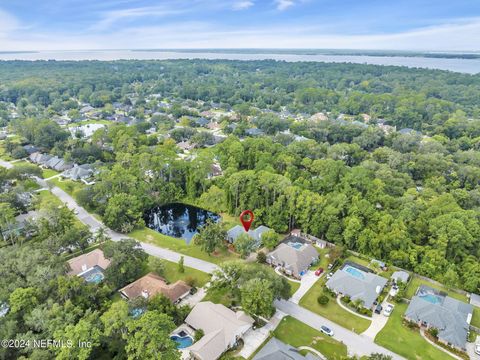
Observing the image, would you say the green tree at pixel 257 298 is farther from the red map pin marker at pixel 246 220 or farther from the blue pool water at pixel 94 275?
the blue pool water at pixel 94 275

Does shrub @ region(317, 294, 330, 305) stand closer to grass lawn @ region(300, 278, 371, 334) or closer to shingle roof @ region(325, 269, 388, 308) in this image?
grass lawn @ region(300, 278, 371, 334)

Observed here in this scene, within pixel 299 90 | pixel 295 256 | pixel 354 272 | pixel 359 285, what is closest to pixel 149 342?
pixel 295 256

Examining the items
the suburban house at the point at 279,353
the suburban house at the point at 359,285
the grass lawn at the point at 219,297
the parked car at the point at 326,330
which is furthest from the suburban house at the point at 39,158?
the parked car at the point at 326,330

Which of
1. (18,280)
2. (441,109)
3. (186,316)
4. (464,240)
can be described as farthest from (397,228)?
(441,109)

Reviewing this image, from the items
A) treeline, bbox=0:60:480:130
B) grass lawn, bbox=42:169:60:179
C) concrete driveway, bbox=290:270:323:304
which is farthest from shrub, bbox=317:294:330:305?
treeline, bbox=0:60:480:130

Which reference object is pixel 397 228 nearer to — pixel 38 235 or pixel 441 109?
pixel 38 235

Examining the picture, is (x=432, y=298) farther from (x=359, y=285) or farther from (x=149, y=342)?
(x=149, y=342)
